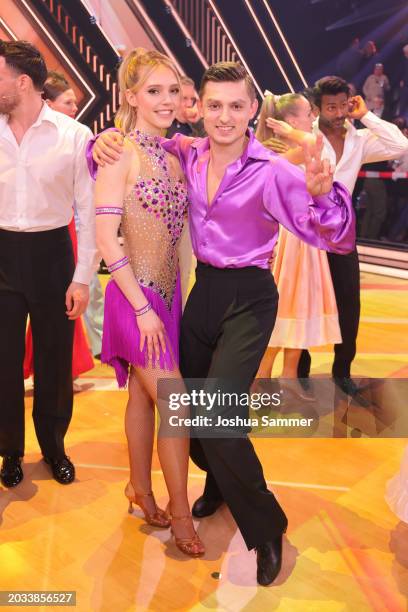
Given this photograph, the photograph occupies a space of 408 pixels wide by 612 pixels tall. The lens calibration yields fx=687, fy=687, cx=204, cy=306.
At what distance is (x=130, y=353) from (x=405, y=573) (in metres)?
1.21

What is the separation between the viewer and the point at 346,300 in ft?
12.0

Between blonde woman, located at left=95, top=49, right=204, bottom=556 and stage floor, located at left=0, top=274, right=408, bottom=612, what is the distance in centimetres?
18

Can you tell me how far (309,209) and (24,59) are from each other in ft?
4.33

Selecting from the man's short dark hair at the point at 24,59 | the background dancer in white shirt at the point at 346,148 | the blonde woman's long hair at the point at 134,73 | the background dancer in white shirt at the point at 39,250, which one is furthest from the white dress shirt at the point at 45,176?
the background dancer in white shirt at the point at 346,148

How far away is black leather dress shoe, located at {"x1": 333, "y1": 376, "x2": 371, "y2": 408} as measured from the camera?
3855 millimetres

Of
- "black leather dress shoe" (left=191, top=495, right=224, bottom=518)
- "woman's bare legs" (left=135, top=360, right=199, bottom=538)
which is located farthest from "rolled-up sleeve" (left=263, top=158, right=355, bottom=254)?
"black leather dress shoe" (left=191, top=495, right=224, bottom=518)

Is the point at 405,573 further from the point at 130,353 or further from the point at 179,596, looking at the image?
the point at 130,353

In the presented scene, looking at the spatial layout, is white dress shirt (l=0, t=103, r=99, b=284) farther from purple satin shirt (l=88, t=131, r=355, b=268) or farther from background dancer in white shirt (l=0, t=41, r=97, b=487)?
purple satin shirt (l=88, t=131, r=355, b=268)

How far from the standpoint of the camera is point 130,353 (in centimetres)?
243

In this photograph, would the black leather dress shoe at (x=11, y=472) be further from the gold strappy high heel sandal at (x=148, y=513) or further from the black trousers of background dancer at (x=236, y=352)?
the black trousers of background dancer at (x=236, y=352)

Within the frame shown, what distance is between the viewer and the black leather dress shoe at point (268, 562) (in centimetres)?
231

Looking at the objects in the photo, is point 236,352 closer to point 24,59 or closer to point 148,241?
point 148,241

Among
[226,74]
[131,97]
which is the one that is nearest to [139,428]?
[131,97]

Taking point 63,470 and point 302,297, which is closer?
point 63,470
